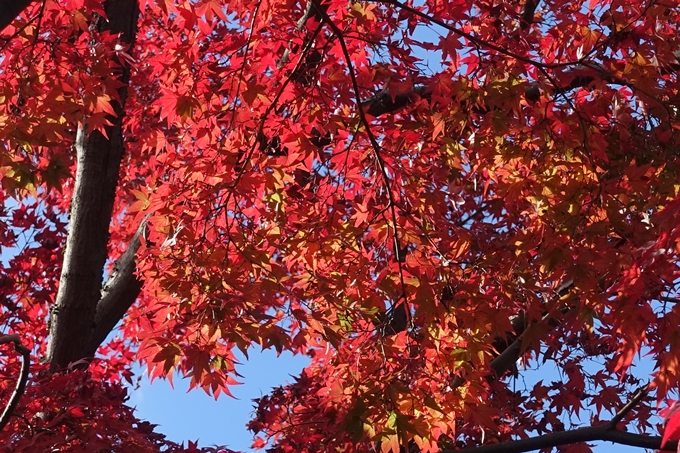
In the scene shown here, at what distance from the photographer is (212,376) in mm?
3412

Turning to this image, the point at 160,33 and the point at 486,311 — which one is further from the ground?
the point at 160,33

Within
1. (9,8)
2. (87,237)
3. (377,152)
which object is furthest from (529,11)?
(9,8)

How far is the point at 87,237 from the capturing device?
5266 millimetres

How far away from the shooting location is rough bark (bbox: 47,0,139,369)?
5.20m

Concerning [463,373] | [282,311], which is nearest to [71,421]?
[282,311]

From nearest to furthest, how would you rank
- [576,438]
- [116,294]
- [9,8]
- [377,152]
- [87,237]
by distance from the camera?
[9,8], [576,438], [377,152], [87,237], [116,294]

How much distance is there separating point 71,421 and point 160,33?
5.82 meters

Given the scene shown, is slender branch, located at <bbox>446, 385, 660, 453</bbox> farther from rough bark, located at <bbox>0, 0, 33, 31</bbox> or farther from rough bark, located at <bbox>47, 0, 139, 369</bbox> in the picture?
rough bark, located at <bbox>47, 0, 139, 369</bbox>

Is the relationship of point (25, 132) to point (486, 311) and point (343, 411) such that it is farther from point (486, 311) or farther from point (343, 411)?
point (486, 311)

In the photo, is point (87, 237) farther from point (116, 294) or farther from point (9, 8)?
point (9, 8)

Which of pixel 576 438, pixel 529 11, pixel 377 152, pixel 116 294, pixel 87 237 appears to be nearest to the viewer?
pixel 576 438

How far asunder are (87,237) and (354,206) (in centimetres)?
221

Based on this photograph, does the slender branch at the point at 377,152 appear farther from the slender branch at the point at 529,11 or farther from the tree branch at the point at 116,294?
the slender branch at the point at 529,11

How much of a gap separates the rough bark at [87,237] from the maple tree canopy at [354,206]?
0.7 inches
